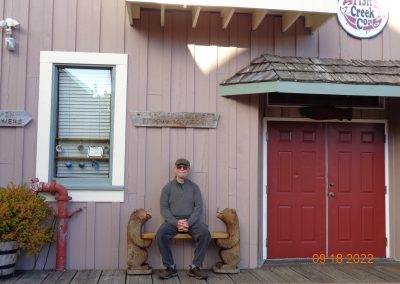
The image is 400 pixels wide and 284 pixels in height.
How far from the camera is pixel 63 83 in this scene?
239 inches

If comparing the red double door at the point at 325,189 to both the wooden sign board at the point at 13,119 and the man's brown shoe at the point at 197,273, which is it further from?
the wooden sign board at the point at 13,119

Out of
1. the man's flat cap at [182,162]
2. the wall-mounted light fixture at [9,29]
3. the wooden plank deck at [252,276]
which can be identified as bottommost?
the wooden plank deck at [252,276]

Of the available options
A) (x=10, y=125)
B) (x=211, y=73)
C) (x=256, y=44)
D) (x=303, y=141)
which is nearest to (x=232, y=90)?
(x=211, y=73)

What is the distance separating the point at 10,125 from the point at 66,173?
95 cm

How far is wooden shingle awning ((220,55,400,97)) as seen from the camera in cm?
550

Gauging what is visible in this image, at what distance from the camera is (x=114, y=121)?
235 inches

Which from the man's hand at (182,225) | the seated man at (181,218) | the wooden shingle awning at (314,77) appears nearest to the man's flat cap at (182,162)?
the seated man at (181,218)

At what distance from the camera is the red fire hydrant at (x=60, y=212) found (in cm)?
568

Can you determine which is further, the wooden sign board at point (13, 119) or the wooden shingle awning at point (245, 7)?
the wooden sign board at point (13, 119)

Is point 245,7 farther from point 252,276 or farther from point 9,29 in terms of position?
point 252,276

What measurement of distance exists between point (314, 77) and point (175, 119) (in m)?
1.90
